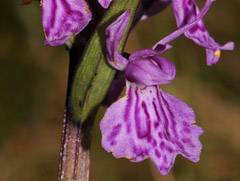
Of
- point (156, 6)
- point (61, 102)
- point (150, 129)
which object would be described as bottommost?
point (61, 102)

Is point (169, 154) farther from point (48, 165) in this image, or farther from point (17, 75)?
point (17, 75)

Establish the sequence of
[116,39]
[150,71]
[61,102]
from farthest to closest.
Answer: [61,102]
[150,71]
[116,39]

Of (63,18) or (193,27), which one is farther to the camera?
(193,27)

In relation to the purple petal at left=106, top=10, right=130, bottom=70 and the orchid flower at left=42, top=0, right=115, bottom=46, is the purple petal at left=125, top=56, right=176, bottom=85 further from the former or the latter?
the orchid flower at left=42, top=0, right=115, bottom=46

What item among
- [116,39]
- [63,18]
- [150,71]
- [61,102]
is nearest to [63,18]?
[63,18]

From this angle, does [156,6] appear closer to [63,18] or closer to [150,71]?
[150,71]
